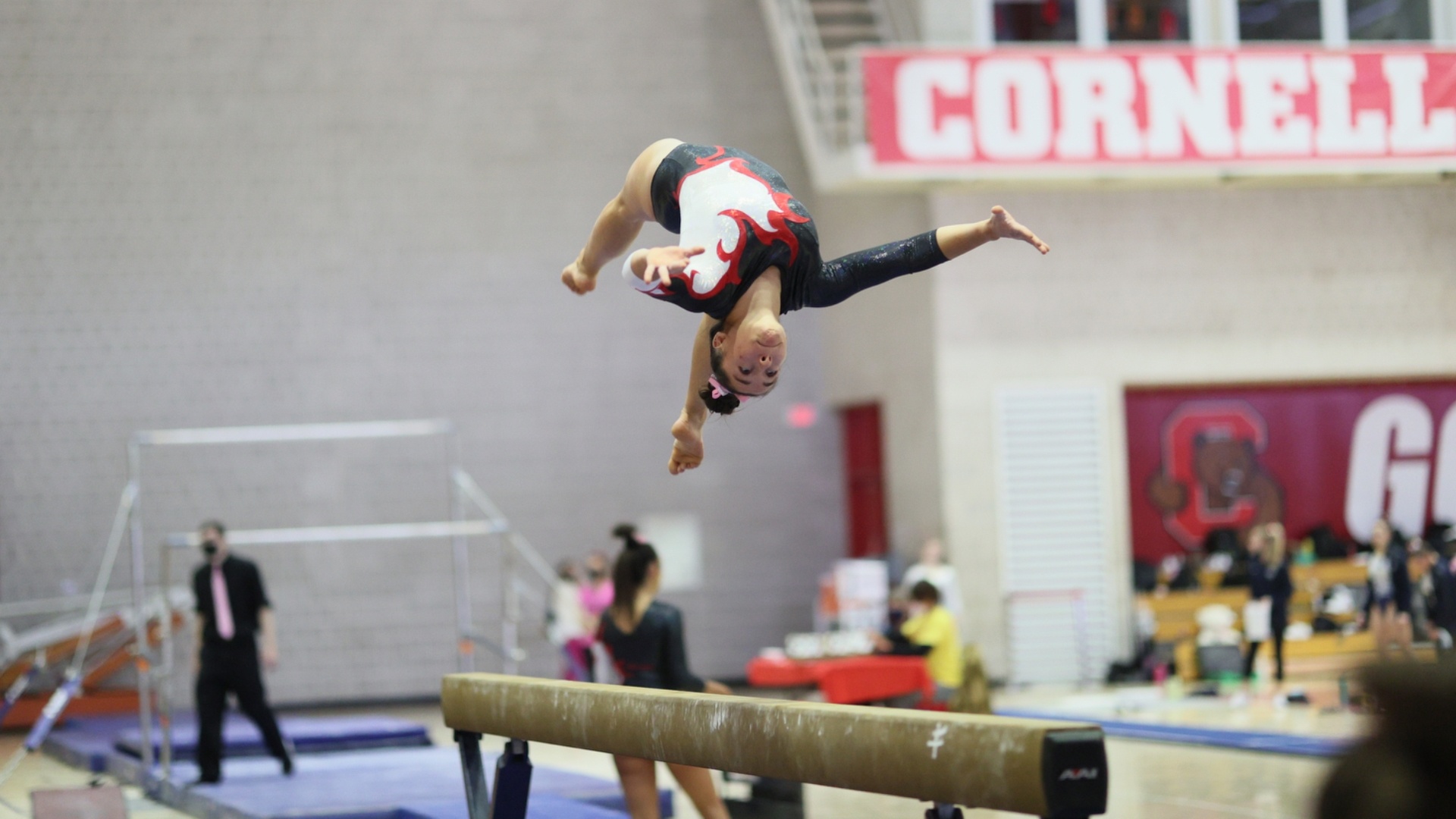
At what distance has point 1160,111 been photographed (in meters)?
13.7

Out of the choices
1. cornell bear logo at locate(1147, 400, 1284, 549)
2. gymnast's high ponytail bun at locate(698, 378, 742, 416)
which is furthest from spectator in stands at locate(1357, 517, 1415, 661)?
gymnast's high ponytail bun at locate(698, 378, 742, 416)

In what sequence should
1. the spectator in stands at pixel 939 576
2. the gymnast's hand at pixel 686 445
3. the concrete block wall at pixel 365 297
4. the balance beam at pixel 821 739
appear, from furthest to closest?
the concrete block wall at pixel 365 297 → the spectator in stands at pixel 939 576 → the gymnast's hand at pixel 686 445 → the balance beam at pixel 821 739

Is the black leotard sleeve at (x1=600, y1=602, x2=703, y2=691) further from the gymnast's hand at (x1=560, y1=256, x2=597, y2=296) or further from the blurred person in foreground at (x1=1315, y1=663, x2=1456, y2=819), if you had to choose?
the blurred person in foreground at (x1=1315, y1=663, x2=1456, y2=819)

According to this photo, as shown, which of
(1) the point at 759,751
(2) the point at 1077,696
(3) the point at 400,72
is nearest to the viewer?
(1) the point at 759,751

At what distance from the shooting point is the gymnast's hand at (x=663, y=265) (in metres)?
4.10

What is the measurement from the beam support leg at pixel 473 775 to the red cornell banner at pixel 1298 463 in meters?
10.6

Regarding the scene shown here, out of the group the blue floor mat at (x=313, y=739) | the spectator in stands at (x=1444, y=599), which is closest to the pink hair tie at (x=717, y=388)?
the blue floor mat at (x=313, y=739)

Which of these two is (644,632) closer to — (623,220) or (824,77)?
(623,220)

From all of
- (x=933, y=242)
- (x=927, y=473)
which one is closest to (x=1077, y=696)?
(x=927, y=473)

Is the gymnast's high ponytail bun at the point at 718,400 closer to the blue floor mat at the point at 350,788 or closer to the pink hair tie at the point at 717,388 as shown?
the pink hair tie at the point at 717,388

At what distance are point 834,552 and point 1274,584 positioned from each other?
4651mm

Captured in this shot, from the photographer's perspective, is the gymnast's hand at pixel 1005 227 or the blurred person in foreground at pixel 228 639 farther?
the blurred person in foreground at pixel 228 639

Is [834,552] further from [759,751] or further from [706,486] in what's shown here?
[759,751]

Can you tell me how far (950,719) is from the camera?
3.58m
